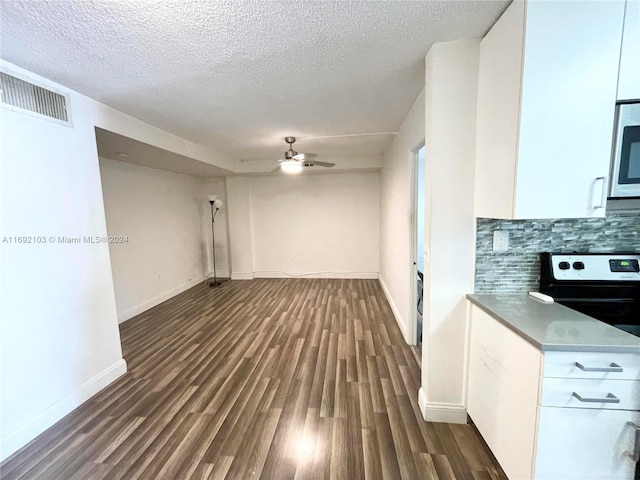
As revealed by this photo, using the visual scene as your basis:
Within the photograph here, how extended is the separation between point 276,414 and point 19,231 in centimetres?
219

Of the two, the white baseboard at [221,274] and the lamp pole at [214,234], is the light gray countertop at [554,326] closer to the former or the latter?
the lamp pole at [214,234]

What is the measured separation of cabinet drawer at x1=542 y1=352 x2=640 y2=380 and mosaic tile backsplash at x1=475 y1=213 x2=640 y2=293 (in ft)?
2.09

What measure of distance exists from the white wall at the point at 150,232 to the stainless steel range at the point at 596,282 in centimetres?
475

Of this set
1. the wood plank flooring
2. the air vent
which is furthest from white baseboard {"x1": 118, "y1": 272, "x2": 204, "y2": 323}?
the air vent

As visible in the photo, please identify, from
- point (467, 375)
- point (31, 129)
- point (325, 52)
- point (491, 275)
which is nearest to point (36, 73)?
point (31, 129)

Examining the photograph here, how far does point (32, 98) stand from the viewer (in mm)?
1817

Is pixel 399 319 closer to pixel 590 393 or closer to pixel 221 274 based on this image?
pixel 590 393

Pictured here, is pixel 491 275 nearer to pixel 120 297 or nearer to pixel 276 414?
pixel 276 414

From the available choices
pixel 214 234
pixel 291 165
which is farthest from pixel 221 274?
pixel 291 165

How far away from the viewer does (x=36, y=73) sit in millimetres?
1824

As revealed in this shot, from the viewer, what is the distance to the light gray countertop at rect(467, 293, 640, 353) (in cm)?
106

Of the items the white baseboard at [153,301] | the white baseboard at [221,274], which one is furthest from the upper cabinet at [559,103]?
the white baseboard at [221,274]

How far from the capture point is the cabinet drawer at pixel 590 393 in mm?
1056

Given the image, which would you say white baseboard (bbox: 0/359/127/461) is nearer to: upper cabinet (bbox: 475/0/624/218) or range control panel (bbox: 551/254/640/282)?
upper cabinet (bbox: 475/0/624/218)
